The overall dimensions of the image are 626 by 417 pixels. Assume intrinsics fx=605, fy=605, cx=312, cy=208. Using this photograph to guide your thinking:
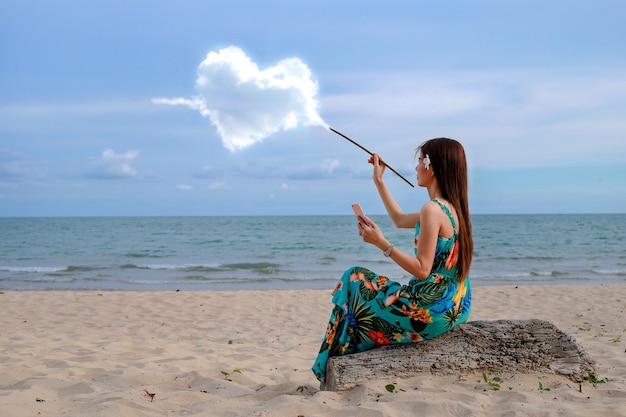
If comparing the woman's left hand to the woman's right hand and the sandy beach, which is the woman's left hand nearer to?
the woman's right hand

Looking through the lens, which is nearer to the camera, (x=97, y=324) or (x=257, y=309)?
(x=97, y=324)

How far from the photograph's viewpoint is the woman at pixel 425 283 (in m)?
3.72

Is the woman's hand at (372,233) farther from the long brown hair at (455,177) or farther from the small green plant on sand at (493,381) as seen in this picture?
the small green plant on sand at (493,381)

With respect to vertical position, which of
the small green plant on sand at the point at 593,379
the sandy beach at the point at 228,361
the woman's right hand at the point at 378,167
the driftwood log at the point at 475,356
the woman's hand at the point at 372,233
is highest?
the woman's right hand at the point at 378,167

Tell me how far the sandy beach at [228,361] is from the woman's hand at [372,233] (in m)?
0.97

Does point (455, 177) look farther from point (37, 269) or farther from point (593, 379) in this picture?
point (37, 269)

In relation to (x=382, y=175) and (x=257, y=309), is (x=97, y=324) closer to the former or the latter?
(x=257, y=309)

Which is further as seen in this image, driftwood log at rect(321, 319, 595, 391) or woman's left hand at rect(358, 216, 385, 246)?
driftwood log at rect(321, 319, 595, 391)

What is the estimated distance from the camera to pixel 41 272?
19.3m

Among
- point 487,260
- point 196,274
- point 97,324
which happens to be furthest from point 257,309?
point 487,260

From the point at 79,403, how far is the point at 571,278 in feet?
52.9

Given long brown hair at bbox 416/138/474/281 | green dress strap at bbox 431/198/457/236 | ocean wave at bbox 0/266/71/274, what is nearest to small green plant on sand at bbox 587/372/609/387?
long brown hair at bbox 416/138/474/281

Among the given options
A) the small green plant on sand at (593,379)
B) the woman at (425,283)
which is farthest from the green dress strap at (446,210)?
the small green plant on sand at (593,379)

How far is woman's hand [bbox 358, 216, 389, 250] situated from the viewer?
3439mm
